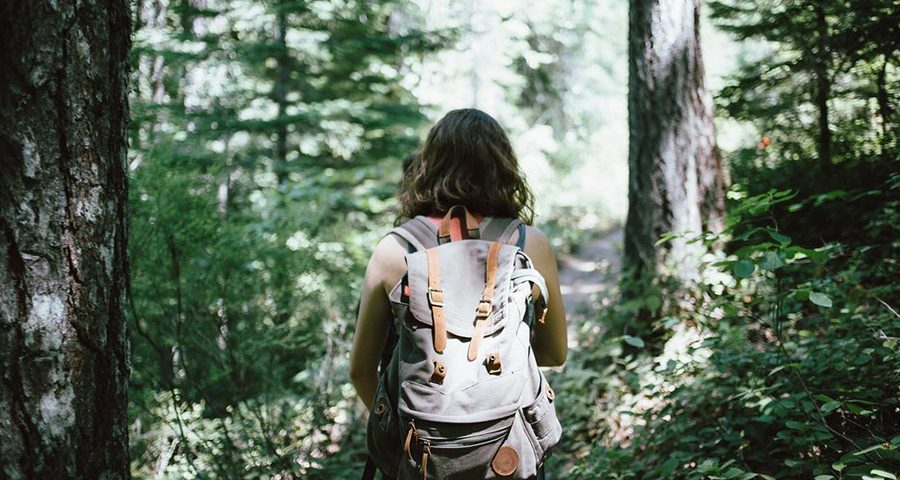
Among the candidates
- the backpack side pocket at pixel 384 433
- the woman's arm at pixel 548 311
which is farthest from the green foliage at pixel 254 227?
the woman's arm at pixel 548 311

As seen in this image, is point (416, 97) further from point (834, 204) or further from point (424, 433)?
point (424, 433)

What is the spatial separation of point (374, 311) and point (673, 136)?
321 centimetres

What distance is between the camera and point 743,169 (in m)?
5.16

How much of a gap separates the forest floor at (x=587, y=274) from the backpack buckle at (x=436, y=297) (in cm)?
384

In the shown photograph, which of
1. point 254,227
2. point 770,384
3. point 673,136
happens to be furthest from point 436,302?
point 254,227

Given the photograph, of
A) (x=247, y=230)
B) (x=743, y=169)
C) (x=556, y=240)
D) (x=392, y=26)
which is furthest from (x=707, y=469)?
(x=392, y=26)

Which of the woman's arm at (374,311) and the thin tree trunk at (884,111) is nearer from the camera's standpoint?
the woman's arm at (374,311)

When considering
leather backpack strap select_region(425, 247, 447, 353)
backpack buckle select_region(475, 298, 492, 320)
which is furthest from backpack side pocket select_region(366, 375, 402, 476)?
backpack buckle select_region(475, 298, 492, 320)

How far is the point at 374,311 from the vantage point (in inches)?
80.4

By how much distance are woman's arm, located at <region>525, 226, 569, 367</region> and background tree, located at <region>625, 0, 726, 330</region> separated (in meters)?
2.41

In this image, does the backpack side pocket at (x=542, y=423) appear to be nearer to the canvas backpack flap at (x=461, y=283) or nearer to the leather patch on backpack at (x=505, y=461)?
the leather patch on backpack at (x=505, y=461)

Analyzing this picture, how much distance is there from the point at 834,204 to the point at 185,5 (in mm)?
7290

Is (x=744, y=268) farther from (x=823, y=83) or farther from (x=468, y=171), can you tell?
(x=823, y=83)

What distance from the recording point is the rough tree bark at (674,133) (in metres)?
4.39
